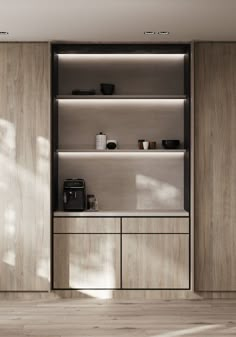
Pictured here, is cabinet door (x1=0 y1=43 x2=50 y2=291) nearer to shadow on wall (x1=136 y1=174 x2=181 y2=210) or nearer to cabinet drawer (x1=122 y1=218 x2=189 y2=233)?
cabinet drawer (x1=122 y1=218 x2=189 y2=233)

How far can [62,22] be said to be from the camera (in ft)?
16.6

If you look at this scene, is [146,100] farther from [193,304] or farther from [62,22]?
[193,304]

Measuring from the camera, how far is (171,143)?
236 inches

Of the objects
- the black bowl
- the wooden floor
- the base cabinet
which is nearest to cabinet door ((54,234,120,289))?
the base cabinet

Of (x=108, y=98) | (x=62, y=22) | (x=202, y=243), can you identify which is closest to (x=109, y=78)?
(x=108, y=98)

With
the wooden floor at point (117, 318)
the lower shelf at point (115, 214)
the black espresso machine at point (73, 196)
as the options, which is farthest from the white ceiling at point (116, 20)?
the wooden floor at point (117, 318)

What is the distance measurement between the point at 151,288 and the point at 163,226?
0.61m

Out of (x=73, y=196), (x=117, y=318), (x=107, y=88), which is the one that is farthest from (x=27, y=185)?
(x=117, y=318)

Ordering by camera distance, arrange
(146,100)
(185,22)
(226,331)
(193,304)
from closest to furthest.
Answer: (226,331)
(185,22)
(193,304)
(146,100)

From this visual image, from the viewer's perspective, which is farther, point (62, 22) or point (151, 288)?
point (151, 288)

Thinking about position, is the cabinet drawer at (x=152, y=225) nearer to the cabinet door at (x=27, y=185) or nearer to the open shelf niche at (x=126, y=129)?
the open shelf niche at (x=126, y=129)

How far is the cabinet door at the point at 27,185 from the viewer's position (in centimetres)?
577

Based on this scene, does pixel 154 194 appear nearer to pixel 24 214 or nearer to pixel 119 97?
pixel 119 97

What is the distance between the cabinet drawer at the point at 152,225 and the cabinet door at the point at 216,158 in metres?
0.19
